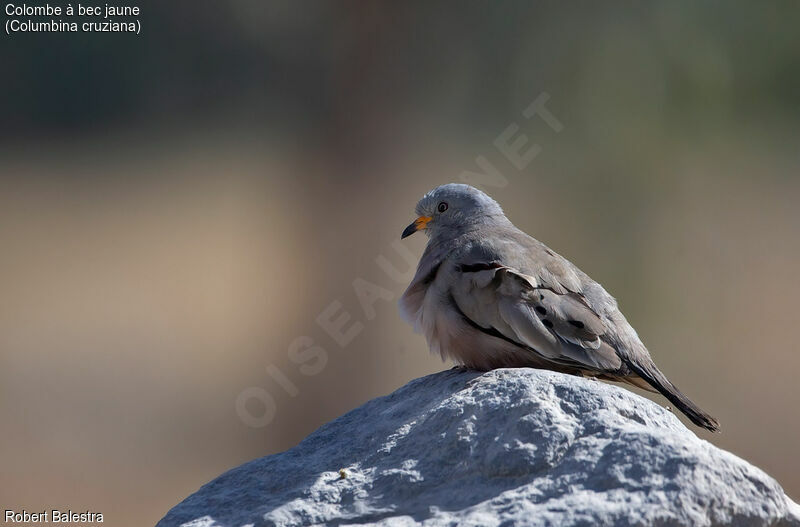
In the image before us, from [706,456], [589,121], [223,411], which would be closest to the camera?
[706,456]

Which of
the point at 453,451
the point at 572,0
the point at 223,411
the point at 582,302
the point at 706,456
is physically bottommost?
the point at 706,456

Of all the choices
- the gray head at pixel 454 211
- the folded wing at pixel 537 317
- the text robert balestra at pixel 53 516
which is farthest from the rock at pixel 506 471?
the text robert balestra at pixel 53 516

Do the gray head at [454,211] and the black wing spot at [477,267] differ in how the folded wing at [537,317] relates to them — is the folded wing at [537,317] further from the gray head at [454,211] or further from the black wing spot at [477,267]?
the gray head at [454,211]

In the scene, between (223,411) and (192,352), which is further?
(192,352)

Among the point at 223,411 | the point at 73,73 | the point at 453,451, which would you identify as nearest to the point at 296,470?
the point at 453,451

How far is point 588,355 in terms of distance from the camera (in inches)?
133

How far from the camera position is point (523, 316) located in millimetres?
3406

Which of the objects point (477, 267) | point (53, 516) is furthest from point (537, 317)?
point (53, 516)

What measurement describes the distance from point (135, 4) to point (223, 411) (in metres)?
3.67

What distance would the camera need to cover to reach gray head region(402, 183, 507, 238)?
420 cm

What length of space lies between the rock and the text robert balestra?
144 inches

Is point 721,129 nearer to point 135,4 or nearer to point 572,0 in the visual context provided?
point 572,0

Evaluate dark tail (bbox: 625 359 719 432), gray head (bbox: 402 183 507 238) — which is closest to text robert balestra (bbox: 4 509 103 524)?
gray head (bbox: 402 183 507 238)

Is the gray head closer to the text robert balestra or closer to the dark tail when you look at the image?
the dark tail
